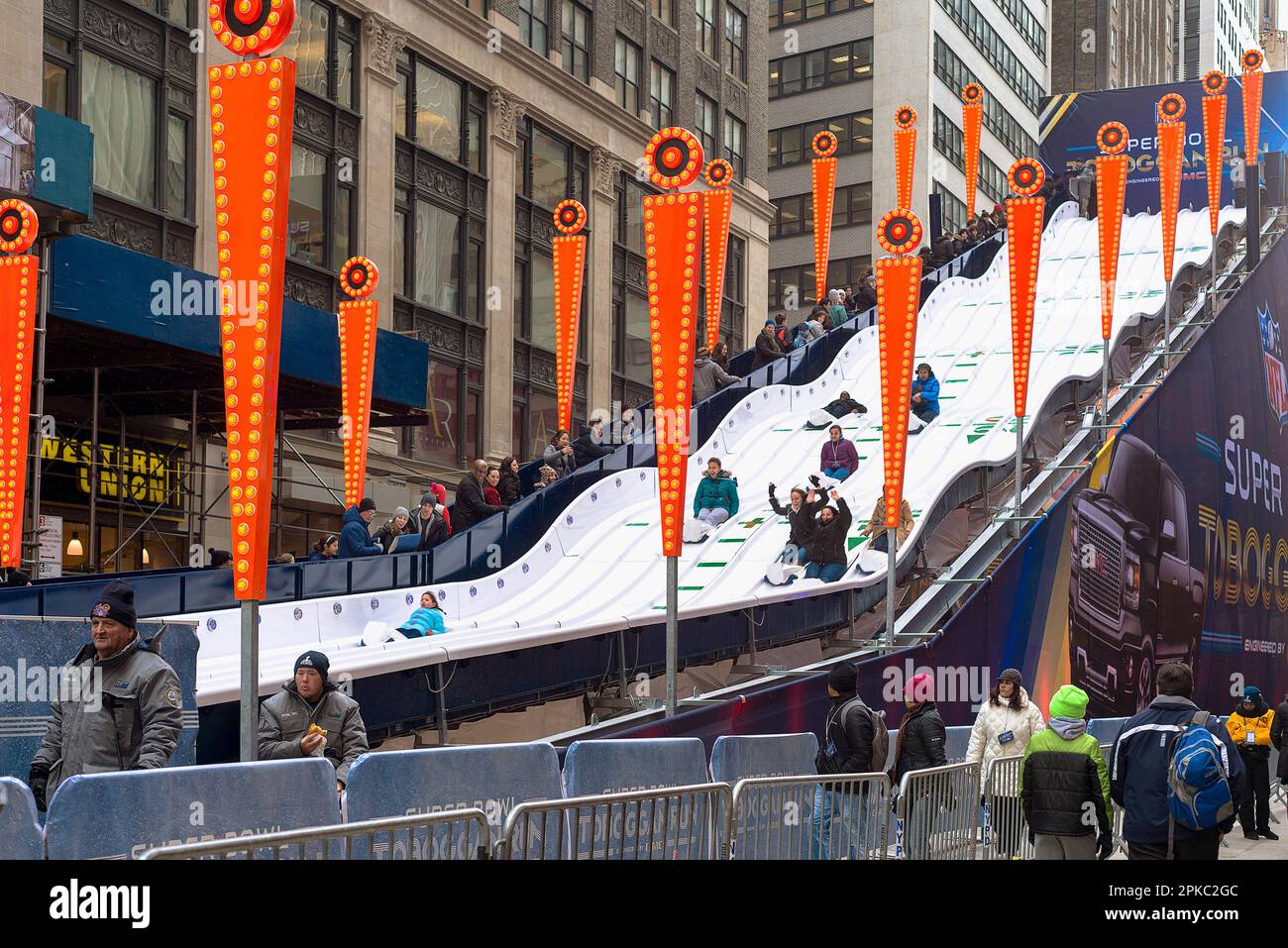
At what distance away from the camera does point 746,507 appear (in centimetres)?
2556

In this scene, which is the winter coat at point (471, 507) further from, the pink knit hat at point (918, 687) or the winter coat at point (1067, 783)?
the winter coat at point (1067, 783)

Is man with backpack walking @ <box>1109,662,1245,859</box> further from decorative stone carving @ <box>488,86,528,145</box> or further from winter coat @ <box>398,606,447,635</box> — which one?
decorative stone carving @ <box>488,86,528,145</box>

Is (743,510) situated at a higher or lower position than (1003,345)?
lower

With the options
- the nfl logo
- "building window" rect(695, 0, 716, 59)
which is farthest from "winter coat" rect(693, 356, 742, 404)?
"building window" rect(695, 0, 716, 59)

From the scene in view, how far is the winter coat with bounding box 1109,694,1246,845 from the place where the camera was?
949cm

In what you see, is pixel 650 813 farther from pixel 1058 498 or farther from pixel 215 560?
pixel 1058 498

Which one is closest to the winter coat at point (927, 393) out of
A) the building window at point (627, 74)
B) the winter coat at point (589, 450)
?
the winter coat at point (589, 450)

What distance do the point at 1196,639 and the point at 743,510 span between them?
32.1 feet

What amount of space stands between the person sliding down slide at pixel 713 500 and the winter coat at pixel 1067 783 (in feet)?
46.5

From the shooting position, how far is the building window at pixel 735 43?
57281 millimetres

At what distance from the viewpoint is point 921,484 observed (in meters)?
24.7

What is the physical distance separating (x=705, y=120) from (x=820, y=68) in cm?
2370

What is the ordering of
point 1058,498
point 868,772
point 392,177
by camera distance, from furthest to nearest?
point 392,177 → point 1058,498 → point 868,772
